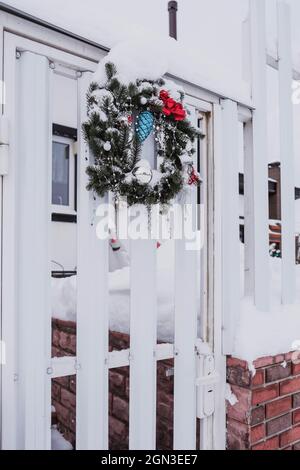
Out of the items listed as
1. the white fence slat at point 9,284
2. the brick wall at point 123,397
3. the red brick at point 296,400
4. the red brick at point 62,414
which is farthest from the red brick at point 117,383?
the red brick at point 296,400

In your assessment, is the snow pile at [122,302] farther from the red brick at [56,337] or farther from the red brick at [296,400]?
the red brick at [296,400]

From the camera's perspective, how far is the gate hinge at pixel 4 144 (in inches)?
47.2

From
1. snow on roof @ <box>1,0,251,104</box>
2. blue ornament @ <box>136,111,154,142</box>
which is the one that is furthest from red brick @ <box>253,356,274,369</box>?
snow on roof @ <box>1,0,251,104</box>

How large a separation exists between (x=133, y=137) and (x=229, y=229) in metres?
0.77

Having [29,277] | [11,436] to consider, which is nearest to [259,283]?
[29,277]

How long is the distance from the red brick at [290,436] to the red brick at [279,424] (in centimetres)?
3

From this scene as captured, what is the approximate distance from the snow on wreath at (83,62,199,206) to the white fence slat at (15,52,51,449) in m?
0.18

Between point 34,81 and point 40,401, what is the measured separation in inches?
44.1

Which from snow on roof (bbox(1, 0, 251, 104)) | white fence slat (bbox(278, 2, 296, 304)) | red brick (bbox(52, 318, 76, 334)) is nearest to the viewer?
snow on roof (bbox(1, 0, 251, 104))

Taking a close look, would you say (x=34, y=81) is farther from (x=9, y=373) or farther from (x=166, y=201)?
(x=9, y=373)

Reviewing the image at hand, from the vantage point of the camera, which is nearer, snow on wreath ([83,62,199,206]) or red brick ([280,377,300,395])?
snow on wreath ([83,62,199,206])

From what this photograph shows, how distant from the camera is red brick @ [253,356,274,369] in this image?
1.72 meters

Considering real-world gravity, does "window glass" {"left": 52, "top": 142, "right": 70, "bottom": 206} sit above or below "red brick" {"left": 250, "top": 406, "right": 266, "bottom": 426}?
above

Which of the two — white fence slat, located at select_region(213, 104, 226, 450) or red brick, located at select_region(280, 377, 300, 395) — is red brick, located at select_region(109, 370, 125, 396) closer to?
white fence slat, located at select_region(213, 104, 226, 450)
